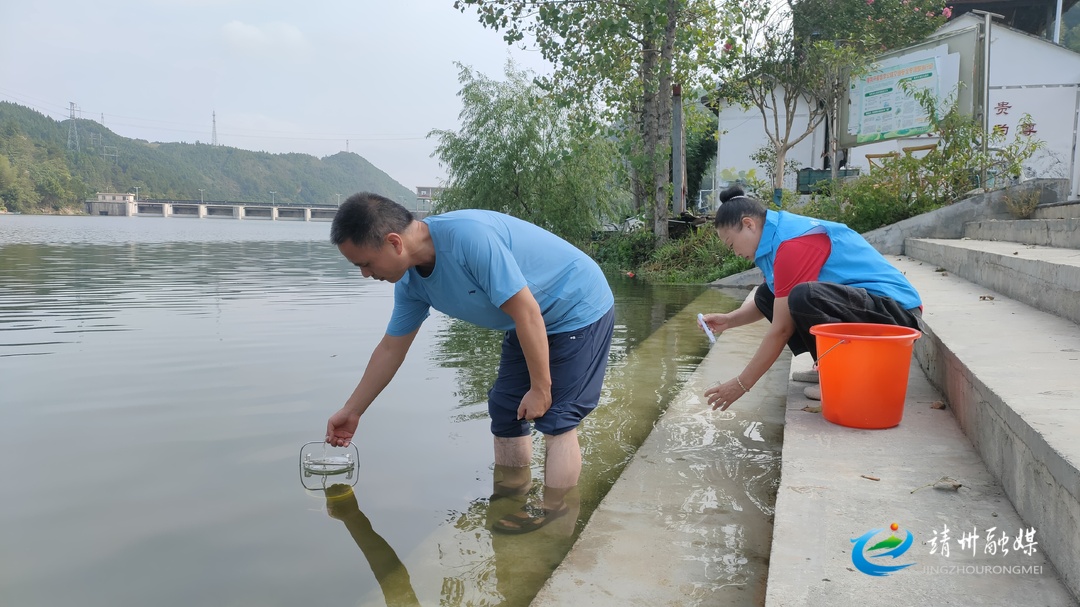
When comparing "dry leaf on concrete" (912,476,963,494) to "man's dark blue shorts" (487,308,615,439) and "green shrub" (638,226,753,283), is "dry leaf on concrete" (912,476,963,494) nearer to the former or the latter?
"man's dark blue shorts" (487,308,615,439)

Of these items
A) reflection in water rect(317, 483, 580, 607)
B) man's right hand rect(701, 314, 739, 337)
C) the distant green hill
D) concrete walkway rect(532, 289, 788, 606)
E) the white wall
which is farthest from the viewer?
the distant green hill

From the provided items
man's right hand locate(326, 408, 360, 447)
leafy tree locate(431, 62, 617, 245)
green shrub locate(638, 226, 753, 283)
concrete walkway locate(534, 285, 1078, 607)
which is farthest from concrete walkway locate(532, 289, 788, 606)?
leafy tree locate(431, 62, 617, 245)

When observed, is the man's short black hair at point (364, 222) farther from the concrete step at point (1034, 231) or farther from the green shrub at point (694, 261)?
the green shrub at point (694, 261)

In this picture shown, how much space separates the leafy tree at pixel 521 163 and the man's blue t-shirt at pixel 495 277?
16493 mm

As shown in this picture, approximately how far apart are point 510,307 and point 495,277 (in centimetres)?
12

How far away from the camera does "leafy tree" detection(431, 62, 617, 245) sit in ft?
64.3

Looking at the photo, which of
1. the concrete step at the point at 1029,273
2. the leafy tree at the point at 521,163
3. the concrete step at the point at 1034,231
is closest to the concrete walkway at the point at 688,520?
the concrete step at the point at 1029,273

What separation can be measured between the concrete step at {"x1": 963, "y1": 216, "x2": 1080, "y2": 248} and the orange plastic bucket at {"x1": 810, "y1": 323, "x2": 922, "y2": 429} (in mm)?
3435

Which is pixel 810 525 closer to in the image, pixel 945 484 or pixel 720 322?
pixel 945 484

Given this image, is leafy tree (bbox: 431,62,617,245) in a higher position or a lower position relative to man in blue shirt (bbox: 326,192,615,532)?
higher

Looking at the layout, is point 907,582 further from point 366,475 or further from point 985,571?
point 366,475

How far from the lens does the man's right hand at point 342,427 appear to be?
3182 mm
